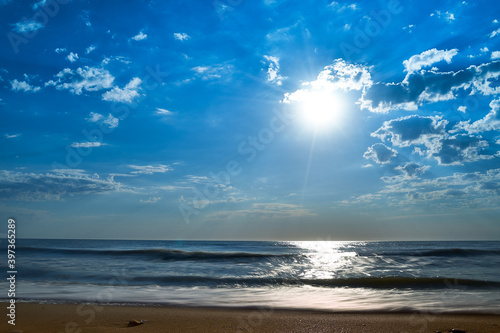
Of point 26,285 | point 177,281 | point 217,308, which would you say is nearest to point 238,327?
point 217,308

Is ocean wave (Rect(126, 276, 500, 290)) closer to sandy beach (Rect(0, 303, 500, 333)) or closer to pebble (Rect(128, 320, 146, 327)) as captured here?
sandy beach (Rect(0, 303, 500, 333))

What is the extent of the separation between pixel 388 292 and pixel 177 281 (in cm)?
877

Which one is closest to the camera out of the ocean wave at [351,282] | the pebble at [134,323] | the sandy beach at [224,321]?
the sandy beach at [224,321]

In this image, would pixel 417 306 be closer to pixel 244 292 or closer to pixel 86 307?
pixel 244 292

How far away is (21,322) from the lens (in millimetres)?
6410

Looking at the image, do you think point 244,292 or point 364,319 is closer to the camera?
point 364,319

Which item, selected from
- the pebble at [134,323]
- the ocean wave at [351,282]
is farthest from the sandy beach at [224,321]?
the ocean wave at [351,282]

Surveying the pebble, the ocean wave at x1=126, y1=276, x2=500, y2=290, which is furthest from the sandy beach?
the ocean wave at x1=126, y1=276, x2=500, y2=290

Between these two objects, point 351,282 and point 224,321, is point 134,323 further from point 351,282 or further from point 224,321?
point 351,282

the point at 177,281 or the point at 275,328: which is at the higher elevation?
the point at 275,328

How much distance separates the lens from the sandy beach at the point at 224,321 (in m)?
5.83

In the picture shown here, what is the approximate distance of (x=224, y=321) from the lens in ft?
21.2

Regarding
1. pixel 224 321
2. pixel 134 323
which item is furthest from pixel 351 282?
pixel 134 323

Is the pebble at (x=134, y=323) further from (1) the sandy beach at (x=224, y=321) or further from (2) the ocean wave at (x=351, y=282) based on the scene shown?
(2) the ocean wave at (x=351, y=282)
